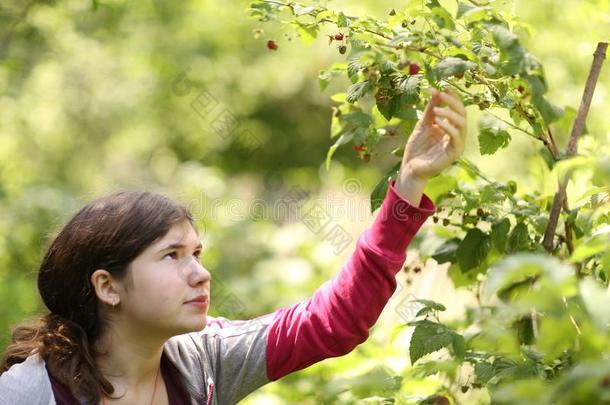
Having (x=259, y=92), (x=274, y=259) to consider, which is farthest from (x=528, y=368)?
(x=259, y=92)

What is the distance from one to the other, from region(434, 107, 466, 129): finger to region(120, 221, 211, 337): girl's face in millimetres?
664

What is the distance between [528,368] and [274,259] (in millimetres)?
3866

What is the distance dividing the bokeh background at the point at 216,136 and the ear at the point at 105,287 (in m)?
0.55

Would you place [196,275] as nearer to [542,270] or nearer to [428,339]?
[428,339]

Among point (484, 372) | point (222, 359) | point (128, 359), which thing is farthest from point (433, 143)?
point (128, 359)

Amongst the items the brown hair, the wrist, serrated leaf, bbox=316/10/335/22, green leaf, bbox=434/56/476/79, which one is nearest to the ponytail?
the brown hair

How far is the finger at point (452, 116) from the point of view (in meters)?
1.82

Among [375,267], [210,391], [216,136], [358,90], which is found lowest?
[216,136]

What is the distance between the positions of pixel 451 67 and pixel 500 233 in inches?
20.8

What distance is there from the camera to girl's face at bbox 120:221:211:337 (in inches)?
83.7

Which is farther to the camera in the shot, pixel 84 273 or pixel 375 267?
pixel 84 273

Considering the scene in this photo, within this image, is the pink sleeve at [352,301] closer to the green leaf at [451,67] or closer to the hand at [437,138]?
the hand at [437,138]

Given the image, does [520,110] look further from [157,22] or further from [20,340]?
[157,22]

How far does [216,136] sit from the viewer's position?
8836 millimetres
